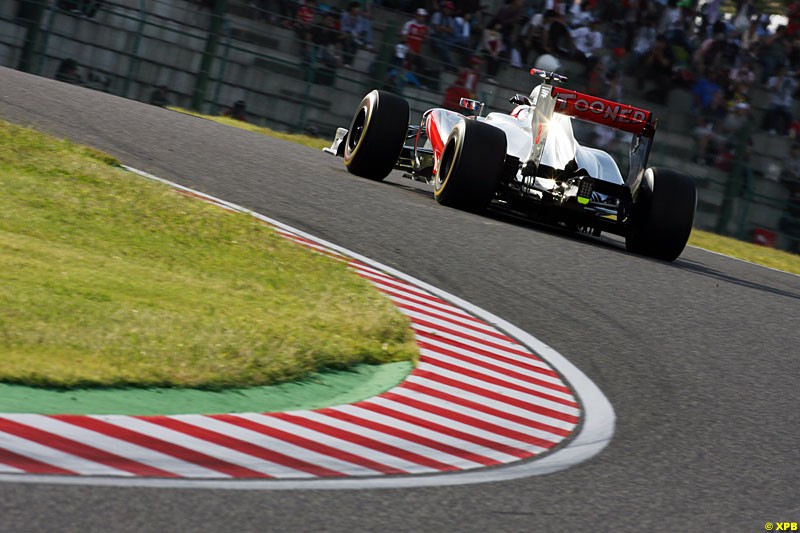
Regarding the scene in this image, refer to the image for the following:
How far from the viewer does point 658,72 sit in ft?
67.1

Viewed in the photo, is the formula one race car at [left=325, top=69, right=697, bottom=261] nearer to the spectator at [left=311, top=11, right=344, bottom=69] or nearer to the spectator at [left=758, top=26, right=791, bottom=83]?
the spectator at [left=311, top=11, right=344, bottom=69]

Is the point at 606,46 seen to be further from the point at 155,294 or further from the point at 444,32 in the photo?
the point at 155,294

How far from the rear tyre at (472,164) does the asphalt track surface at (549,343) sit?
0.24 meters

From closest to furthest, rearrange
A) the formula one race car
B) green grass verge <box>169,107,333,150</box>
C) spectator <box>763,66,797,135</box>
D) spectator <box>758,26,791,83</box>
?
the formula one race car → green grass verge <box>169,107,333,150</box> → spectator <box>763,66,797,135</box> → spectator <box>758,26,791,83</box>

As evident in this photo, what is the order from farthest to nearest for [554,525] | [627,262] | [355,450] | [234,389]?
1. [627,262]
2. [234,389]
3. [355,450]
4. [554,525]

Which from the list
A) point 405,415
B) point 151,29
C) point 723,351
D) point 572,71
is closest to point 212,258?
point 405,415

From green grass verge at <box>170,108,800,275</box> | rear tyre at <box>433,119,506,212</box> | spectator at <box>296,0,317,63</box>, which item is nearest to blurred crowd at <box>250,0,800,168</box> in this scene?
spectator at <box>296,0,317,63</box>

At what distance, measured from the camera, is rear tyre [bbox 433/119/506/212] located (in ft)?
34.0

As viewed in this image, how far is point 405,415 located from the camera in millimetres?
4840

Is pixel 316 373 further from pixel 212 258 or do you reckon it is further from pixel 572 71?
pixel 572 71

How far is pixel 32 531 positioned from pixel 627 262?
7615 millimetres

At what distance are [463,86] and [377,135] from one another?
726 cm

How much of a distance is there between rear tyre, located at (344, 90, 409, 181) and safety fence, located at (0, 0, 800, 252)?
633 centimetres

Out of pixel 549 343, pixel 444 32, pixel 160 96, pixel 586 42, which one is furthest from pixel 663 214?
pixel 586 42
